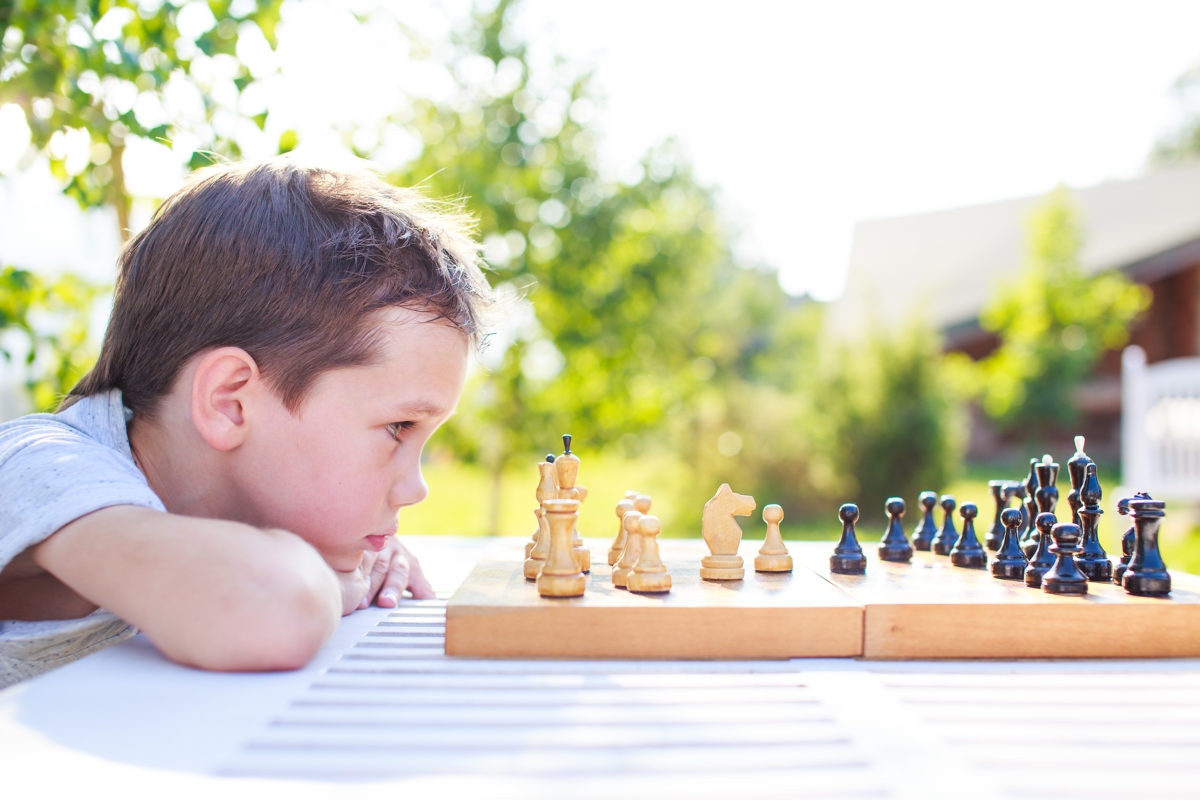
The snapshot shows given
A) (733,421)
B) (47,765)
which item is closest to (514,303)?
(47,765)

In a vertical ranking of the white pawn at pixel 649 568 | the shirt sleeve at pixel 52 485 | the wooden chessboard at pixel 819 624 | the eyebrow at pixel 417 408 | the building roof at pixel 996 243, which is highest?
the building roof at pixel 996 243

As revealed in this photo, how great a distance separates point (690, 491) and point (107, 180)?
8141 millimetres

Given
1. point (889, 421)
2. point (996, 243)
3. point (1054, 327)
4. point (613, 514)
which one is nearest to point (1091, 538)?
point (613, 514)

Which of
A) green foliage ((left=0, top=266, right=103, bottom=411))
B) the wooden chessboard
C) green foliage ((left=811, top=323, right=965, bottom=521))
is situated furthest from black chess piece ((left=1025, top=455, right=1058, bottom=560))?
green foliage ((left=811, top=323, right=965, bottom=521))

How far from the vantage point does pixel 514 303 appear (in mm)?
1816

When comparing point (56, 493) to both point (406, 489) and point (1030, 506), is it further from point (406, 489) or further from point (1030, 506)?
point (1030, 506)

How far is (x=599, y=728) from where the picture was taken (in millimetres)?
848

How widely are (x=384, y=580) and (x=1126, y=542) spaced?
4.06 ft

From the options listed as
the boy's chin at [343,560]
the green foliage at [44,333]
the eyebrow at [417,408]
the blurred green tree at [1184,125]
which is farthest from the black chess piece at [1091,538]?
the blurred green tree at [1184,125]

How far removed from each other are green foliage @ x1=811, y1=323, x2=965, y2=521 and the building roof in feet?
13.1

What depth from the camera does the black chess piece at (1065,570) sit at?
4.24 ft

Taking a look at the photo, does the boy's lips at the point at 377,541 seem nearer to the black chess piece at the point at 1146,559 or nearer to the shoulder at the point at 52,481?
the shoulder at the point at 52,481

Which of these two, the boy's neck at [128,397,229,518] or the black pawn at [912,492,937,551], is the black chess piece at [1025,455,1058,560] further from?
the boy's neck at [128,397,229,518]

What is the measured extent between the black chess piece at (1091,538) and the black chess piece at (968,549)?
0.16 meters
